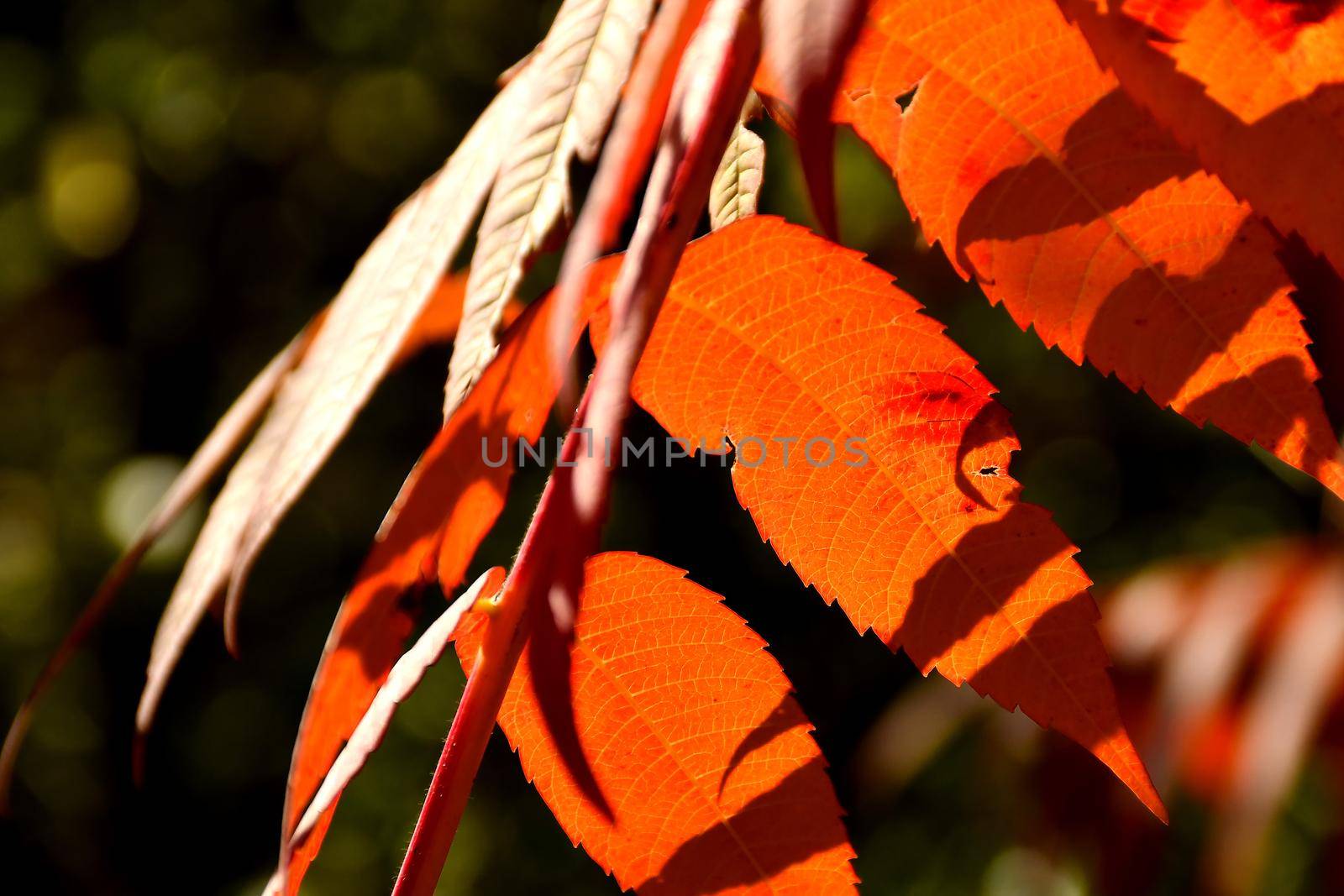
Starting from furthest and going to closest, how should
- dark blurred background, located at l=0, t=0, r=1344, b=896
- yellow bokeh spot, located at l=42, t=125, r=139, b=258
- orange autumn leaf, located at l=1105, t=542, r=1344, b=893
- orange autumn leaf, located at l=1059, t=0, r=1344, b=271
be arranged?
yellow bokeh spot, located at l=42, t=125, r=139, b=258 → dark blurred background, located at l=0, t=0, r=1344, b=896 → orange autumn leaf, located at l=1105, t=542, r=1344, b=893 → orange autumn leaf, located at l=1059, t=0, r=1344, b=271

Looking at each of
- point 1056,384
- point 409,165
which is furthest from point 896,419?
point 409,165

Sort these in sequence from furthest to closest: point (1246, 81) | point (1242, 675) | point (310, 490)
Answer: point (310, 490) < point (1242, 675) < point (1246, 81)

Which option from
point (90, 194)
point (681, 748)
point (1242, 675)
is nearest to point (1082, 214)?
point (681, 748)

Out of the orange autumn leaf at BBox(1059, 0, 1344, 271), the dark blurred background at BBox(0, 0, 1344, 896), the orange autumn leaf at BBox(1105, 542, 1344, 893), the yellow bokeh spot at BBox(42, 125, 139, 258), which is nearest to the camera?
the orange autumn leaf at BBox(1059, 0, 1344, 271)

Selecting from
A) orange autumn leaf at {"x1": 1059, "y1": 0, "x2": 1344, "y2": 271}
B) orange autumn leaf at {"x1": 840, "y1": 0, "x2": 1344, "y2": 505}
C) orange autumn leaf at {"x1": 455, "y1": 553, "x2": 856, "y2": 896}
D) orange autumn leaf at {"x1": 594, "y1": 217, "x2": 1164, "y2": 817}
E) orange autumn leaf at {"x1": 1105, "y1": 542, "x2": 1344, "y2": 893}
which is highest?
orange autumn leaf at {"x1": 1059, "y1": 0, "x2": 1344, "y2": 271}

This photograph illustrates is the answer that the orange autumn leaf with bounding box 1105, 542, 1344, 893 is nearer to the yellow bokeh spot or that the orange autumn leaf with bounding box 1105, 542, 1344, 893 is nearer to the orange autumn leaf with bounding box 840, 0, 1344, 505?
the orange autumn leaf with bounding box 840, 0, 1344, 505

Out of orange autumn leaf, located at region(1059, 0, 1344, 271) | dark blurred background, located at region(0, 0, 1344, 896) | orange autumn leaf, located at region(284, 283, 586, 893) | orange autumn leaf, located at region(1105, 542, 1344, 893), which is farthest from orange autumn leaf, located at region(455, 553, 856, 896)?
dark blurred background, located at region(0, 0, 1344, 896)

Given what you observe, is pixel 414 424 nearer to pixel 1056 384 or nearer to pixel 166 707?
pixel 166 707

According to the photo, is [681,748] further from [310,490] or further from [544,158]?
[310,490]
